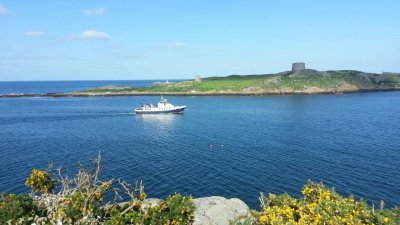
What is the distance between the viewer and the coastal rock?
2667 cm

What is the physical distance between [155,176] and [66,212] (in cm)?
3371

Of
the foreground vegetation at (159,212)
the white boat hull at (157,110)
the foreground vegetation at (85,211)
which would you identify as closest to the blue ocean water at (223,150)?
the white boat hull at (157,110)

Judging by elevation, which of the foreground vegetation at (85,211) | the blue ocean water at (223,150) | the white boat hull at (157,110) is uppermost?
the foreground vegetation at (85,211)

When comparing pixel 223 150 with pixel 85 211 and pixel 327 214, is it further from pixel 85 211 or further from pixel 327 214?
pixel 327 214

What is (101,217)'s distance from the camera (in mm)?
24156

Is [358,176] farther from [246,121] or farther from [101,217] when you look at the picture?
[246,121]

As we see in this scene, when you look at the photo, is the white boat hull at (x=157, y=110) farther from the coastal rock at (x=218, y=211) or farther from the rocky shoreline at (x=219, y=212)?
the rocky shoreline at (x=219, y=212)

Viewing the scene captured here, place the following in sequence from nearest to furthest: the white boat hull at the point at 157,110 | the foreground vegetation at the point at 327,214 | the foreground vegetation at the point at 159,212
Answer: the foreground vegetation at the point at 327,214 < the foreground vegetation at the point at 159,212 < the white boat hull at the point at 157,110

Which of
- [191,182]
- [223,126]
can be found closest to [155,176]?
[191,182]

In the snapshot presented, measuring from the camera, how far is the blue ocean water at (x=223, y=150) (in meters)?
51.8

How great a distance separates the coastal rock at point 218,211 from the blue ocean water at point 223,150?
679 inches

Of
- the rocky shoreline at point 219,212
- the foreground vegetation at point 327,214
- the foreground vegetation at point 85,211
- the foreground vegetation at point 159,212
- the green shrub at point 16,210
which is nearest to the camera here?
the foreground vegetation at point 327,214

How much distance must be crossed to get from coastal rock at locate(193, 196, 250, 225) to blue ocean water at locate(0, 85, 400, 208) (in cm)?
1725

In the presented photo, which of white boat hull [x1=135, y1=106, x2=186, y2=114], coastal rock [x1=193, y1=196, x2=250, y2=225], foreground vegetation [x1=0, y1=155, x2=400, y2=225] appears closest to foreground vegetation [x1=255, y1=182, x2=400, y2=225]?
foreground vegetation [x1=0, y1=155, x2=400, y2=225]
